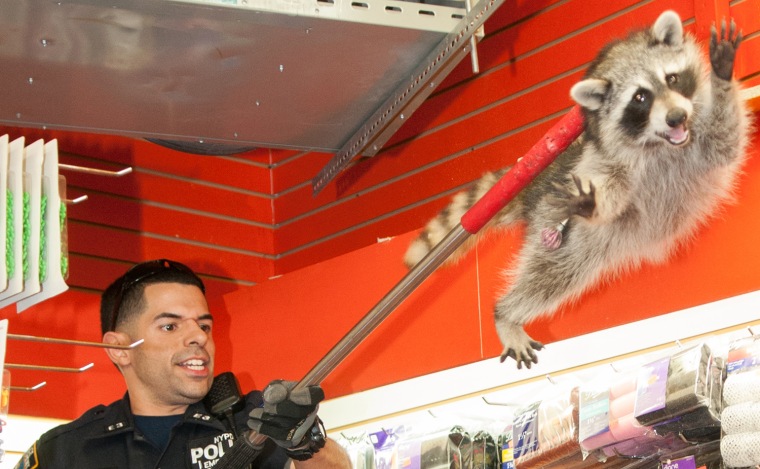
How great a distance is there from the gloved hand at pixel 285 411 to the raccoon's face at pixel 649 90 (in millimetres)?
1012

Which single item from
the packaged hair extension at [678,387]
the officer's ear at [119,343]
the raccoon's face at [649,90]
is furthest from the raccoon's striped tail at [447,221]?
the packaged hair extension at [678,387]

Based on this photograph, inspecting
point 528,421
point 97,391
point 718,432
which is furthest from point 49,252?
point 97,391

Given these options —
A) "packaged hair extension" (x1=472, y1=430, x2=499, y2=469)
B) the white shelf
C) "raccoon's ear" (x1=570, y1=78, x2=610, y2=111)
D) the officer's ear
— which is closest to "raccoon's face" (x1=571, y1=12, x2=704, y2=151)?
"raccoon's ear" (x1=570, y1=78, x2=610, y2=111)

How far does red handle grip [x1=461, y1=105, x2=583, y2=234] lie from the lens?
2268mm

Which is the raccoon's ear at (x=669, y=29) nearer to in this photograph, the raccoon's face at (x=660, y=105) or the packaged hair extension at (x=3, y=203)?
the raccoon's face at (x=660, y=105)

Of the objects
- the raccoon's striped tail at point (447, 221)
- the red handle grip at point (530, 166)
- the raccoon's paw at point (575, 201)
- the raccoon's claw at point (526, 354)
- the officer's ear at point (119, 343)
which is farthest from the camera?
the raccoon's striped tail at point (447, 221)

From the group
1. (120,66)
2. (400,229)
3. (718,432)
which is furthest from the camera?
(400,229)

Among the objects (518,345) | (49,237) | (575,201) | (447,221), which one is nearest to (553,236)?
(575,201)

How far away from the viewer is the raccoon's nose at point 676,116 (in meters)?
2.88

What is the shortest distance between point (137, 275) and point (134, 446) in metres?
0.63

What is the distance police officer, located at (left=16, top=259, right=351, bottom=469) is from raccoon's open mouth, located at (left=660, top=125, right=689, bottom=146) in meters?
1.18

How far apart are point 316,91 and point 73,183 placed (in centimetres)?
146

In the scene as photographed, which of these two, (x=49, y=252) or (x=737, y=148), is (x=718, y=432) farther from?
(x=49, y=252)

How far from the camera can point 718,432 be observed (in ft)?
8.54
